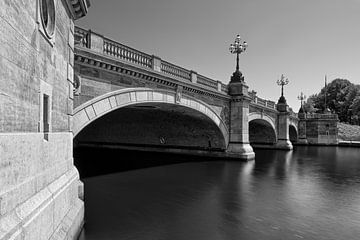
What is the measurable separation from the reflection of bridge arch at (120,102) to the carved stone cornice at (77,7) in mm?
3076

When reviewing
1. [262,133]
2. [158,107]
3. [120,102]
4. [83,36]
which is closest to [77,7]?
[83,36]

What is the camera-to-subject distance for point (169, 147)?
25.4m

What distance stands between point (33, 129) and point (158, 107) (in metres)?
13.2

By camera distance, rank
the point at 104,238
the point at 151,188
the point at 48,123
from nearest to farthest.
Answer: the point at 48,123 → the point at 104,238 → the point at 151,188

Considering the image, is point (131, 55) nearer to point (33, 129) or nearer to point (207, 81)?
point (33, 129)

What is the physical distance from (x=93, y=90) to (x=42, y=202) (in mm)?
5617

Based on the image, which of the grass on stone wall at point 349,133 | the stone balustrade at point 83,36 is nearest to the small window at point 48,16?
the stone balustrade at point 83,36

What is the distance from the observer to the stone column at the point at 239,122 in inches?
796

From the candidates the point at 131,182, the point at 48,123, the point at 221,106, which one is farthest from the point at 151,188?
the point at 221,106

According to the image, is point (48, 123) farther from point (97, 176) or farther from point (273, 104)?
point (273, 104)

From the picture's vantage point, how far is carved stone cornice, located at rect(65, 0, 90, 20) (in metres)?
5.84

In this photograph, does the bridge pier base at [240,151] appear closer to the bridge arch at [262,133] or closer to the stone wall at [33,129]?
the bridge arch at [262,133]

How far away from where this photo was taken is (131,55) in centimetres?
1095

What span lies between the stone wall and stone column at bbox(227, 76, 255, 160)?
16.4 metres
